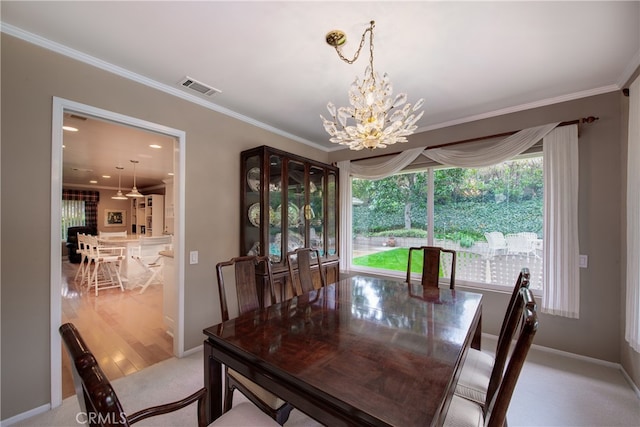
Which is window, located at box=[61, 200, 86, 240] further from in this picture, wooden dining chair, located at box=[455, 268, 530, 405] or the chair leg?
wooden dining chair, located at box=[455, 268, 530, 405]

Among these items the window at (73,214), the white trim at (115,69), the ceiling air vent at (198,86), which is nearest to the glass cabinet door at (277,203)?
the white trim at (115,69)

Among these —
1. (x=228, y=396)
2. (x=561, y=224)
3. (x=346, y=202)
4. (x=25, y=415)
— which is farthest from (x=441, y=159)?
(x=25, y=415)

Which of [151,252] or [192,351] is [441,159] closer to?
[192,351]

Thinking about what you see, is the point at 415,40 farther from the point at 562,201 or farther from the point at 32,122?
the point at 32,122

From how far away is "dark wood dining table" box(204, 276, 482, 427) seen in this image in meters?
0.90

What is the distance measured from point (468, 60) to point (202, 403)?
280cm

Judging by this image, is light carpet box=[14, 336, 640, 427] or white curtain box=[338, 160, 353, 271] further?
white curtain box=[338, 160, 353, 271]

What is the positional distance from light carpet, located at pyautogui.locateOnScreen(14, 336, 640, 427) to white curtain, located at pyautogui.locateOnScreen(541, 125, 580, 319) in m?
0.52

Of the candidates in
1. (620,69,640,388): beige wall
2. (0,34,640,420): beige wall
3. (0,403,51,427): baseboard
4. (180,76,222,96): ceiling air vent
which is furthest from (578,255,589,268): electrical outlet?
(0,403,51,427): baseboard

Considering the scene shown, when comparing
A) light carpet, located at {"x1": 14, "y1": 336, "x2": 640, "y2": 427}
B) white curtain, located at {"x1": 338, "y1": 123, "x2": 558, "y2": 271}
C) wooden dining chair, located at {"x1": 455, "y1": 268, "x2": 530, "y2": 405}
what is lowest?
light carpet, located at {"x1": 14, "y1": 336, "x2": 640, "y2": 427}

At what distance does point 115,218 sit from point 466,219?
11.4 m

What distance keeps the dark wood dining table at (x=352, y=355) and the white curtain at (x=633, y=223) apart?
124cm

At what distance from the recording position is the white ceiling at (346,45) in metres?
1.59

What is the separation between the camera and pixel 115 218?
381 inches
